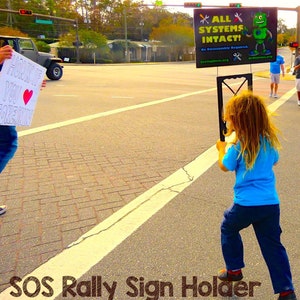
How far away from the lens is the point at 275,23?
360 cm

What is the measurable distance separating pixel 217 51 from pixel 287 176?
2067mm

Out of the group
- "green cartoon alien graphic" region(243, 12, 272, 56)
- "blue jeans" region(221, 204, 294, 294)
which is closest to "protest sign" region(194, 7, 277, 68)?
"green cartoon alien graphic" region(243, 12, 272, 56)

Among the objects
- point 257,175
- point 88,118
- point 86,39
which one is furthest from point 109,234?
point 86,39

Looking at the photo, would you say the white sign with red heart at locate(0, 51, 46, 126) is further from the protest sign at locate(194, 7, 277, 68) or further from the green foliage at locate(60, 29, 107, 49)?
the green foliage at locate(60, 29, 107, 49)

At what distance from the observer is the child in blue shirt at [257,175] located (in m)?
2.11

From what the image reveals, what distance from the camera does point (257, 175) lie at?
2.15 metres

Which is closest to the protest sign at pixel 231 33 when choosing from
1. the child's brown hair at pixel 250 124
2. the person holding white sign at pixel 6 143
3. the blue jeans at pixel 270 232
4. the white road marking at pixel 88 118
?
the child's brown hair at pixel 250 124

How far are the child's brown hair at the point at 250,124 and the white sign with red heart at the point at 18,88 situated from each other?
6.94ft

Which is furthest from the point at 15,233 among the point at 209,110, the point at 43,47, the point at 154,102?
the point at 43,47

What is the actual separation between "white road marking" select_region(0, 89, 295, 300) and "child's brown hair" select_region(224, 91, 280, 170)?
4.74 ft

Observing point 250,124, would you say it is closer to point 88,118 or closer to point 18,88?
point 18,88

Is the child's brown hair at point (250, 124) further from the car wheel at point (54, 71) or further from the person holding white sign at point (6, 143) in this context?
the car wheel at point (54, 71)

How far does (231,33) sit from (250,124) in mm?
1712

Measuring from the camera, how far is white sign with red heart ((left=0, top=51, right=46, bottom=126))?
3.14m
